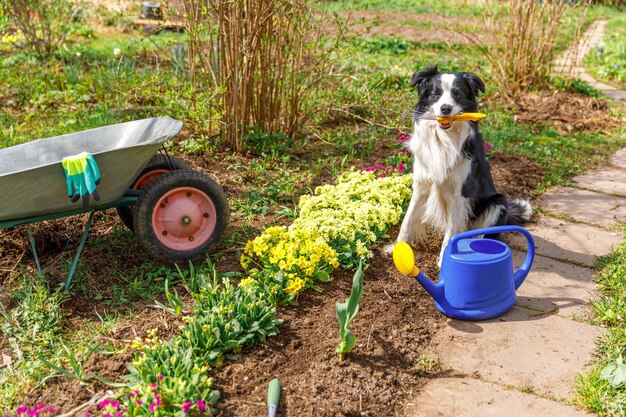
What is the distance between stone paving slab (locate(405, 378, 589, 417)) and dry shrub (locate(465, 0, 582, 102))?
4859 mm

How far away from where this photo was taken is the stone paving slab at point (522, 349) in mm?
2652

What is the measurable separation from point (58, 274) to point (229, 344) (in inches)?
48.8

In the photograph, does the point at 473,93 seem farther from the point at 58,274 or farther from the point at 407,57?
the point at 407,57

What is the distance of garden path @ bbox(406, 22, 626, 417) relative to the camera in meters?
2.51

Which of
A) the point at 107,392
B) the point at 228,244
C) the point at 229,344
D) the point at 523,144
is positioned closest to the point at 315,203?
the point at 228,244

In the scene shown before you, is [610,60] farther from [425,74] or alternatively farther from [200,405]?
[200,405]

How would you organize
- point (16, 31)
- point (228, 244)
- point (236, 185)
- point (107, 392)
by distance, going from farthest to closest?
point (16, 31), point (236, 185), point (228, 244), point (107, 392)

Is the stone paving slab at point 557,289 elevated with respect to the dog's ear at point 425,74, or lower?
lower

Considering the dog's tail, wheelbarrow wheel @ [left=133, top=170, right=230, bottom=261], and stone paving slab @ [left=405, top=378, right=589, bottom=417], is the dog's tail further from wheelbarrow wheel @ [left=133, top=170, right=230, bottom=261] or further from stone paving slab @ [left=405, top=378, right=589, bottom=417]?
wheelbarrow wheel @ [left=133, top=170, right=230, bottom=261]

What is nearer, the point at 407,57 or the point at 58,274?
the point at 58,274

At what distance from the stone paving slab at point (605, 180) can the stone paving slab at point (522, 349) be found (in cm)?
212

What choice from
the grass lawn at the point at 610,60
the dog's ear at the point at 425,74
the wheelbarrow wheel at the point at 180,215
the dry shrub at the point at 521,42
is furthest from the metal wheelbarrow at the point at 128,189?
the grass lawn at the point at 610,60

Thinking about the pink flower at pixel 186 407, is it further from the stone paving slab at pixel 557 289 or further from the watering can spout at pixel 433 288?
the stone paving slab at pixel 557 289

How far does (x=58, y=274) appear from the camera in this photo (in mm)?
3291
